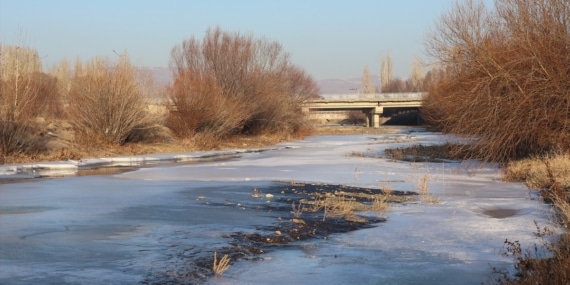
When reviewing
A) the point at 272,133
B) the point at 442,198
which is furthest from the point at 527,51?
the point at 272,133

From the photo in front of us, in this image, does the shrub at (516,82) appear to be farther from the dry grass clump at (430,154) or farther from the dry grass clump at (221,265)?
the dry grass clump at (221,265)

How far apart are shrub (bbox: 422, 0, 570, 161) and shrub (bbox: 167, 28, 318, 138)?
20.6 meters

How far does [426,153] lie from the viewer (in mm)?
35062

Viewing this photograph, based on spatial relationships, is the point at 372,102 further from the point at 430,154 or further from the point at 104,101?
the point at 104,101

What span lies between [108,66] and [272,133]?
23261 millimetres

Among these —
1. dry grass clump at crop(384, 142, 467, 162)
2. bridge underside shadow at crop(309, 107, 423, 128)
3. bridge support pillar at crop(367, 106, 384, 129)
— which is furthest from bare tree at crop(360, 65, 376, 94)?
dry grass clump at crop(384, 142, 467, 162)

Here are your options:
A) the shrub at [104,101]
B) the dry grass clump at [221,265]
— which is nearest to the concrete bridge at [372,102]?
the shrub at [104,101]

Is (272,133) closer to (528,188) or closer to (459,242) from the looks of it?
(528,188)

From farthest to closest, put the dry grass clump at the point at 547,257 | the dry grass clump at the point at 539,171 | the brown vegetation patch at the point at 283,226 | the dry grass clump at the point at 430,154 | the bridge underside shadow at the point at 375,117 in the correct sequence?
1. the bridge underside shadow at the point at 375,117
2. the dry grass clump at the point at 430,154
3. the dry grass clump at the point at 539,171
4. the brown vegetation patch at the point at 283,226
5. the dry grass clump at the point at 547,257

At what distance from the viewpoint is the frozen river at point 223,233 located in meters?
8.05

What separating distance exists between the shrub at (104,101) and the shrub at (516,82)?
Result: 17.4 m

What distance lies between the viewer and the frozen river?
8047 millimetres

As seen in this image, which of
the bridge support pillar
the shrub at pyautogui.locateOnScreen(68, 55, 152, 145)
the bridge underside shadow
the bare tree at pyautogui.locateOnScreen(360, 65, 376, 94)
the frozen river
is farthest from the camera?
the bare tree at pyautogui.locateOnScreen(360, 65, 376, 94)

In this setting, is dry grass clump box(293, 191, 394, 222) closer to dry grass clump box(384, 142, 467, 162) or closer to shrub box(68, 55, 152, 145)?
dry grass clump box(384, 142, 467, 162)
